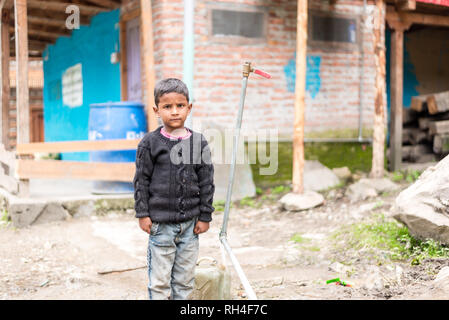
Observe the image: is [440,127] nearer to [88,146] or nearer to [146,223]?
[88,146]

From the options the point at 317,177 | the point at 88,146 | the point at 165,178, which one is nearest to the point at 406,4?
the point at 317,177

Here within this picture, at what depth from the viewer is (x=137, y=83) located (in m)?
7.36

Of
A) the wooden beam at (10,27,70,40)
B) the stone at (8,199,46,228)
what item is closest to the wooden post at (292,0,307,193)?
the stone at (8,199,46,228)

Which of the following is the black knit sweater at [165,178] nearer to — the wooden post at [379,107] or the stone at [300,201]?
the stone at [300,201]

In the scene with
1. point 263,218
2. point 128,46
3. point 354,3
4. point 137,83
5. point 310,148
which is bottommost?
point 263,218

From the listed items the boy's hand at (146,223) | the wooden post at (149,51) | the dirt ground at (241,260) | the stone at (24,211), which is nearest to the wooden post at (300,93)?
the dirt ground at (241,260)

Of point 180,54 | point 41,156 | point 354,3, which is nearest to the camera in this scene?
point 180,54

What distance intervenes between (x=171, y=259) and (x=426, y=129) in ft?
23.0

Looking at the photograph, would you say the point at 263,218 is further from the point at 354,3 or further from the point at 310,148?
the point at 354,3

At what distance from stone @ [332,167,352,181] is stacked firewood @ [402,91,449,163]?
5.21 feet

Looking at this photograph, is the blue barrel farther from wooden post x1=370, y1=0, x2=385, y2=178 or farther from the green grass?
wooden post x1=370, y1=0, x2=385, y2=178

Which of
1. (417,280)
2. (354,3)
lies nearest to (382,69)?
(354,3)

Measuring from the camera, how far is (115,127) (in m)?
5.92

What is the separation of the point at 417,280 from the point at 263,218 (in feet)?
9.08
